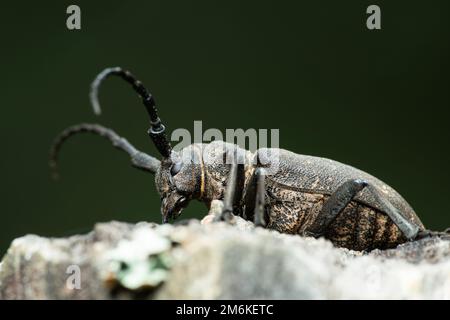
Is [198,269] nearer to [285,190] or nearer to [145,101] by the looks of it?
[145,101]

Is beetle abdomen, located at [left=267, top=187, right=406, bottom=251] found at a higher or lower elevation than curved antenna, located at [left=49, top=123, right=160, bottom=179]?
lower

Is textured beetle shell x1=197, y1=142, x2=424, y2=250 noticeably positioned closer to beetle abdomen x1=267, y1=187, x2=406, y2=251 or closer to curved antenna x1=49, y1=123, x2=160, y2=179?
beetle abdomen x1=267, y1=187, x2=406, y2=251

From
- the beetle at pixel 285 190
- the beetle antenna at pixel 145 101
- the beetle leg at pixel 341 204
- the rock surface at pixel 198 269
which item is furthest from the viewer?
the beetle at pixel 285 190

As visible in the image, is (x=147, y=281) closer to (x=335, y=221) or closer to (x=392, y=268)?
(x=392, y=268)

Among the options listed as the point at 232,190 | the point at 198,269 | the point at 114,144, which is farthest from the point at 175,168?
the point at 198,269

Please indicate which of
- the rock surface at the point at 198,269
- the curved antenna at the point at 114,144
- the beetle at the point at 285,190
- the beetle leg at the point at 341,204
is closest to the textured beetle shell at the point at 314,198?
the beetle at the point at 285,190

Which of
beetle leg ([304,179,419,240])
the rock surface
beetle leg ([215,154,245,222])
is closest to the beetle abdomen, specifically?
beetle leg ([304,179,419,240])

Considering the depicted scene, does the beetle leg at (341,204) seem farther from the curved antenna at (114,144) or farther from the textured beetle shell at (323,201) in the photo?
the curved antenna at (114,144)
